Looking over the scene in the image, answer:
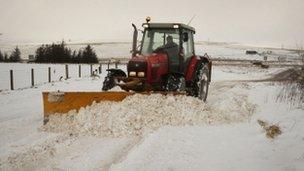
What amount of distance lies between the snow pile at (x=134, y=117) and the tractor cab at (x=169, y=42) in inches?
78.0

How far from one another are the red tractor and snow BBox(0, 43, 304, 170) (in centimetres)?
110

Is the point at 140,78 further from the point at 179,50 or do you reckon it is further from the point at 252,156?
the point at 252,156

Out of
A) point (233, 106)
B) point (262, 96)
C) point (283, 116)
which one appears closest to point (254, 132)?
point (283, 116)

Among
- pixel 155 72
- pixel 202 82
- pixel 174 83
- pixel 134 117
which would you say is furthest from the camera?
pixel 202 82

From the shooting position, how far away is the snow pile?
865 centimetres

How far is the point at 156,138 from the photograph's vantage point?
304 inches

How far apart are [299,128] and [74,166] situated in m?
4.00

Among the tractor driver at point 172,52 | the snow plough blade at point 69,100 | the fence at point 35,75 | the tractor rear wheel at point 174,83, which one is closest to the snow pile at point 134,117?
the snow plough blade at point 69,100

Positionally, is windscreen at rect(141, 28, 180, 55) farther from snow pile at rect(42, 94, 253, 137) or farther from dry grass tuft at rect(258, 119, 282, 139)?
dry grass tuft at rect(258, 119, 282, 139)

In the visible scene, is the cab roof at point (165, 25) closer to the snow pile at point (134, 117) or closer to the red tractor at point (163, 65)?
the red tractor at point (163, 65)

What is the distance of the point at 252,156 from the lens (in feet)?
21.7

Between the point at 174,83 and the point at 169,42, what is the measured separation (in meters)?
1.33

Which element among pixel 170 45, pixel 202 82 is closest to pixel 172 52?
pixel 170 45

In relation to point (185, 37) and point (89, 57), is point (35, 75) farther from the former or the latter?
point (89, 57)
